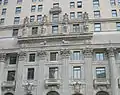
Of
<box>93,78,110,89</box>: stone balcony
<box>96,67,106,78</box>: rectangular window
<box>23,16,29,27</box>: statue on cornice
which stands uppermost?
<box>23,16,29,27</box>: statue on cornice

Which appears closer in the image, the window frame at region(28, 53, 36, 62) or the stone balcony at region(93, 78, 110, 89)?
the stone balcony at region(93, 78, 110, 89)

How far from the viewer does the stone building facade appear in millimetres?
42562

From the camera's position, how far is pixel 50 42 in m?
46.5

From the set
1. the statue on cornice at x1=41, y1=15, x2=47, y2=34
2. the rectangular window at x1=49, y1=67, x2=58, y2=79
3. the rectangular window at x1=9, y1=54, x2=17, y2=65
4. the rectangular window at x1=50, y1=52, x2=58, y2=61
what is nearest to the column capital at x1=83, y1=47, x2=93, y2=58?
the rectangular window at x1=50, y1=52, x2=58, y2=61

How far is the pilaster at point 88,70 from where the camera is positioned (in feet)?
136

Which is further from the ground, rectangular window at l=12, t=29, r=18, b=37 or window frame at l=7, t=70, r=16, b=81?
rectangular window at l=12, t=29, r=18, b=37

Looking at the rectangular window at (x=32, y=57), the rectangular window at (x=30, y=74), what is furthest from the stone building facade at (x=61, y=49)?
the rectangular window at (x=32, y=57)

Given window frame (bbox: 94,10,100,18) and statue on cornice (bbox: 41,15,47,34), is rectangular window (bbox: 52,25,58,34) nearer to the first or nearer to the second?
statue on cornice (bbox: 41,15,47,34)

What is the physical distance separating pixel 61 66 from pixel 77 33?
24.8 feet

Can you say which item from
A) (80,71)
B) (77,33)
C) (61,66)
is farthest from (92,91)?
(77,33)

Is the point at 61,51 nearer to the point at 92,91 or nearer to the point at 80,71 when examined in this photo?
Result: the point at 80,71

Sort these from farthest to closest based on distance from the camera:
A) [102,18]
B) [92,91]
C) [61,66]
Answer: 1. [102,18]
2. [61,66]
3. [92,91]

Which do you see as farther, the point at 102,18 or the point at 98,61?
the point at 102,18

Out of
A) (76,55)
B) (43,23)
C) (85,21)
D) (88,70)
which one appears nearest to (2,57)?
(43,23)
